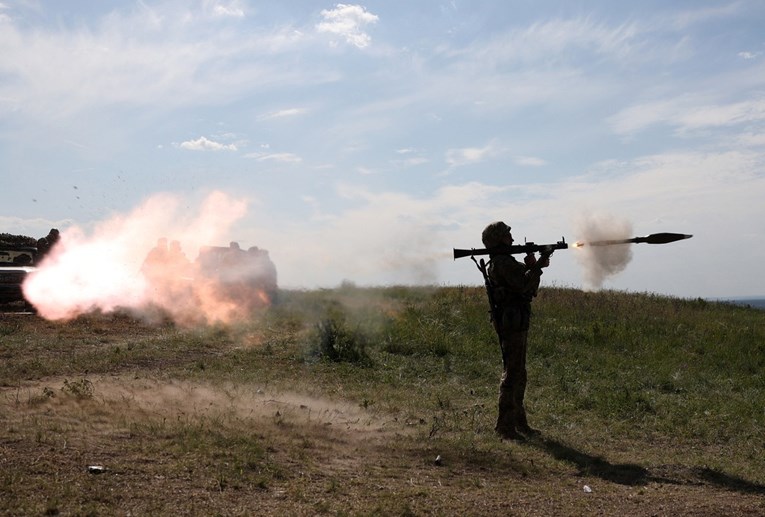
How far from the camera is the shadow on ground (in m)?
8.66

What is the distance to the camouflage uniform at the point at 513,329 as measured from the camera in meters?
10.8

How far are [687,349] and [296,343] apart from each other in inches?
415

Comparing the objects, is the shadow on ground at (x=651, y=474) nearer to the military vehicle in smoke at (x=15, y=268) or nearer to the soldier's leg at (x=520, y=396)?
the soldier's leg at (x=520, y=396)

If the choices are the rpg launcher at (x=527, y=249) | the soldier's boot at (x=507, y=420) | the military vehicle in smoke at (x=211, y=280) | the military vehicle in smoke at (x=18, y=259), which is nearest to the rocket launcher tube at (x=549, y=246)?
the rpg launcher at (x=527, y=249)

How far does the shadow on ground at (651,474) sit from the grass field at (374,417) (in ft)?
0.13

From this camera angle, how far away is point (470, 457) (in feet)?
30.5

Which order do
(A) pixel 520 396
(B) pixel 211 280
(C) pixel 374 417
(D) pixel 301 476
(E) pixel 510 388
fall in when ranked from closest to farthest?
(D) pixel 301 476, (E) pixel 510 388, (A) pixel 520 396, (C) pixel 374 417, (B) pixel 211 280

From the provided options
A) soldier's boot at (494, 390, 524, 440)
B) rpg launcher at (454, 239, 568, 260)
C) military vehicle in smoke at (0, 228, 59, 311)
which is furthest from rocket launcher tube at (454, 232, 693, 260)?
military vehicle in smoke at (0, 228, 59, 311)

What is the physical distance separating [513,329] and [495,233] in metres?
1.50

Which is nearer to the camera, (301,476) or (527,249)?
(301,476)

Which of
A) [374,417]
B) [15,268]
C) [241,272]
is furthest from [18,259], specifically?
[374,417]

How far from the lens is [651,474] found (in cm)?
905

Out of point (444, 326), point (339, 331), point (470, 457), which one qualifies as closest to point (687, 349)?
point (444, 326)

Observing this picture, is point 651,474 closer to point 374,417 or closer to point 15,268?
point 374,417
